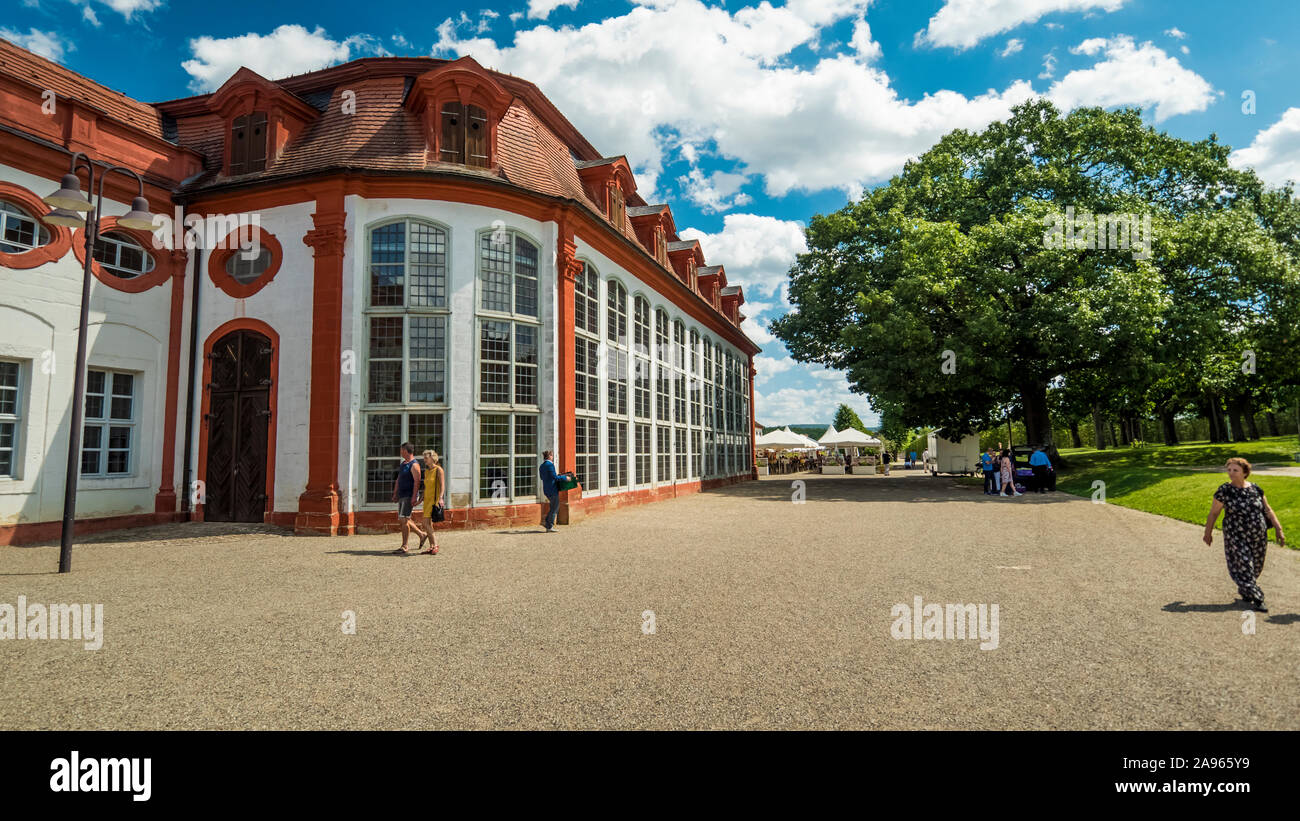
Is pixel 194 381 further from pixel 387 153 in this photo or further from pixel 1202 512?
pixel 1202 512

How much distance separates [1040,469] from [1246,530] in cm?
2040

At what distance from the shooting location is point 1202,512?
14.9m

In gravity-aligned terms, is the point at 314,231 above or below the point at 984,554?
above

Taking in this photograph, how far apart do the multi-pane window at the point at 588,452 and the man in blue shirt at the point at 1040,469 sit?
57.5 feet

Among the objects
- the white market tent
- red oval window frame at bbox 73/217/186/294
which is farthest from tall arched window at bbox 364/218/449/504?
the white market tent

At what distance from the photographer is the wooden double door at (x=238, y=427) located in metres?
15.2

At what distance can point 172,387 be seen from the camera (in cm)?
1566

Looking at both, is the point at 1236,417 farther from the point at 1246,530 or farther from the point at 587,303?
the point at 1246,530

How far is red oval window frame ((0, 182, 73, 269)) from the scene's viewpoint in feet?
42.4

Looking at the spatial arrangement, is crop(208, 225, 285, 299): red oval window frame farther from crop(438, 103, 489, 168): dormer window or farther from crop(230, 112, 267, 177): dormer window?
crop(438, 103, 489, 168): dormer window

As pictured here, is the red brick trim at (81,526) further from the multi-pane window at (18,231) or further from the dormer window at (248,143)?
the dormer window at (248,143)
